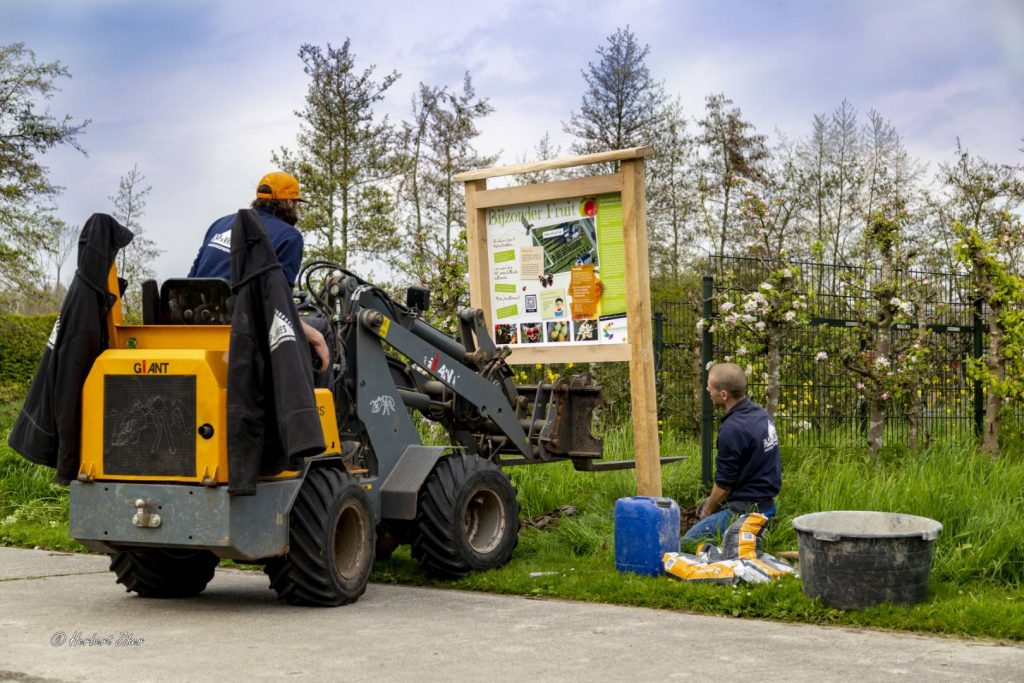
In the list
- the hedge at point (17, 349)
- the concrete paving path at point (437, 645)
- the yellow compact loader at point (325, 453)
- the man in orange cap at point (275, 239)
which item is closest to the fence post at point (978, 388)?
the yellow compact loader at point (325, 453)

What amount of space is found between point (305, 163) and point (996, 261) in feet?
57.8

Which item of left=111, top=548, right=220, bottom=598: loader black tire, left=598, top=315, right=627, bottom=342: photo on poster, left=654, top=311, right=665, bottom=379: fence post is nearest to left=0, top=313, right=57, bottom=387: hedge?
left=654, top=311, right=665, bottom=379: fence post

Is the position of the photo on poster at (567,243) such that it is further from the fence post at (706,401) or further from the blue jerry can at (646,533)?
the blue jerry can at (646,533)

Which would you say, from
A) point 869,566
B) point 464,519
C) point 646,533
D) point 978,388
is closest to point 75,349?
point 464,519

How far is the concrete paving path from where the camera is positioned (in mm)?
5250

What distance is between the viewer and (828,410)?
424 inches

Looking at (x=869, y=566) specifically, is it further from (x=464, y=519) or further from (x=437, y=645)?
(x=464, y=519)

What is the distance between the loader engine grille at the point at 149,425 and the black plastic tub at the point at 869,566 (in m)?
3.43

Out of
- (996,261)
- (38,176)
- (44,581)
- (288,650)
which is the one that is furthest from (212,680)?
(38,176)

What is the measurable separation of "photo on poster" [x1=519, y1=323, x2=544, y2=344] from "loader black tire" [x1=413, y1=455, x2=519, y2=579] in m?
1.69

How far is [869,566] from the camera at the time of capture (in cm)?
647

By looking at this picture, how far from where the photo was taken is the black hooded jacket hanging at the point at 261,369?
20.6 feet

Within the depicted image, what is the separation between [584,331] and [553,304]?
1.24ft

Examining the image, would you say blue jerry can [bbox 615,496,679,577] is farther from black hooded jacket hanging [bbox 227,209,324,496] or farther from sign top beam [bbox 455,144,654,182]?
sign top beam [bbox 455,144,654,182]
